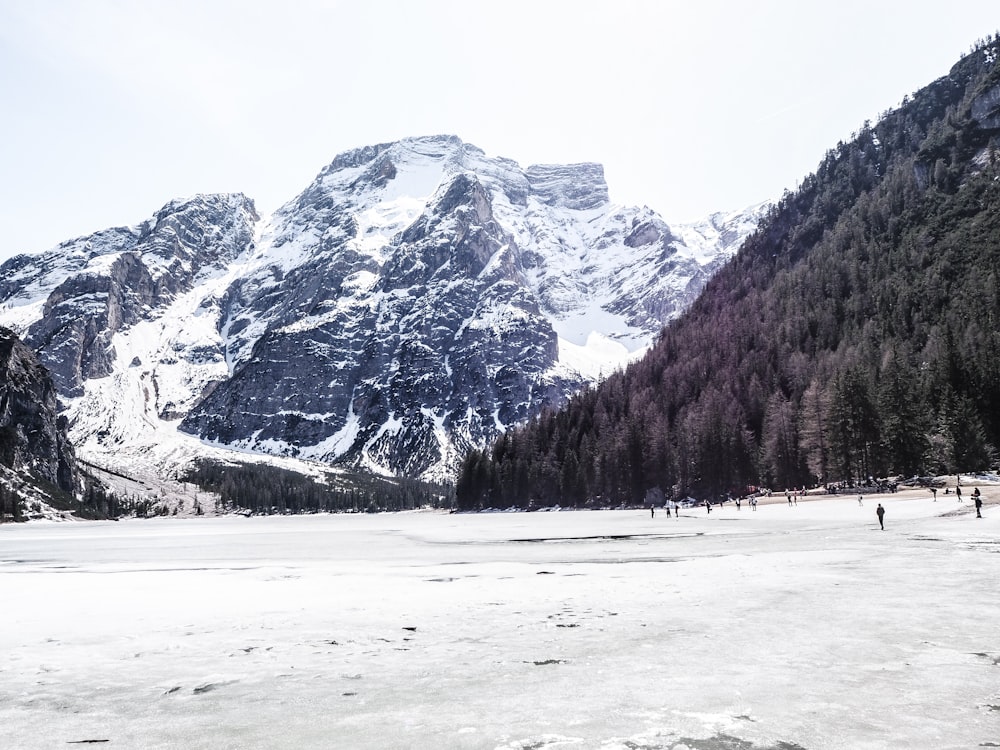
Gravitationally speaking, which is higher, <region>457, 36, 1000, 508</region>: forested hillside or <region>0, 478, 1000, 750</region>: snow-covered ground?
<region>457, 36, 1000, 508</region>: forested hillside

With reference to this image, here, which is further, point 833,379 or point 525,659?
point 833,379

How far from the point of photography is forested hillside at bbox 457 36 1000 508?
94.6 m

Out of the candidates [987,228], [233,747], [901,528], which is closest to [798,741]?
[233,747]

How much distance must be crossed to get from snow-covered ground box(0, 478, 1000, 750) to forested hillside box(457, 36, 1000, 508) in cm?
7403

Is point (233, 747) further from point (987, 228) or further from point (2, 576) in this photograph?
point (987, 228)

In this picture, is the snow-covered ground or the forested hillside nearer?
the snow-covered ground

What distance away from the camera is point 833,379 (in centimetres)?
10125

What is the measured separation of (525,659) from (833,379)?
102m

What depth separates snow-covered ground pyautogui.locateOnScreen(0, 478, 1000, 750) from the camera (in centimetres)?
866

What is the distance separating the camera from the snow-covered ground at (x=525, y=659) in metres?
8.66

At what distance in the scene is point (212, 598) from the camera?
74.3 ft

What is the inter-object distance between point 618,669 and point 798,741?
166 inches

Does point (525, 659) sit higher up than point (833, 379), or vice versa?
point (833, 379)

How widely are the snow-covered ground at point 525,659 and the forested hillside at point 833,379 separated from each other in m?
74.0
